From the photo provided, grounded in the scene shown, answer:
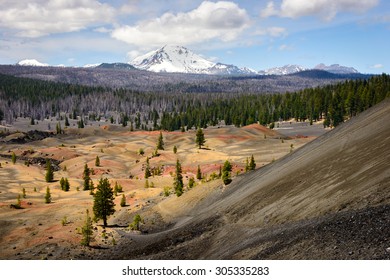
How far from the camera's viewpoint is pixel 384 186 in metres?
18.4

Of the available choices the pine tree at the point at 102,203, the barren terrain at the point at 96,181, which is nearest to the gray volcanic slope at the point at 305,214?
the barren terrain at the point at 96,181

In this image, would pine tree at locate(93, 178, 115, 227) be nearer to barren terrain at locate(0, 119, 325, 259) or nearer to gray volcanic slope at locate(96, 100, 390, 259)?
barren terrain at locate(0, 119, 325, 259)

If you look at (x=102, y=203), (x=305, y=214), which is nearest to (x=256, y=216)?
(x=305, y=214)

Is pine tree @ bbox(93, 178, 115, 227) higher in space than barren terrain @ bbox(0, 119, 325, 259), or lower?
higher

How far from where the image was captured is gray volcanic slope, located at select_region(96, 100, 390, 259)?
14.9 metres

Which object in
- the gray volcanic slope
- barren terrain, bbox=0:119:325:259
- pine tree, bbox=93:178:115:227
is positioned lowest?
barren terrain, bbox=0:119:325:259

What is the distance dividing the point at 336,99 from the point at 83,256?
388 ft

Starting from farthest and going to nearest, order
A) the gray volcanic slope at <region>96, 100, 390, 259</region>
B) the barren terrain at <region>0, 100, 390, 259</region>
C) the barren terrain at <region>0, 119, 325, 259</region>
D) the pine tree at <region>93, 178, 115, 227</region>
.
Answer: the pine tree at <region>93, 178, 115, 227</region>, the barren terrain at <region>0, 119, 325, 259</region>, the barren terrain at <region>0, 100, 390, 259</region>, the gray volcanic slope at <region>96, 100, 390, 259</region>

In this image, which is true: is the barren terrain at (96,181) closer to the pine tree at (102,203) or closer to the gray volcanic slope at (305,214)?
the pine tree at (102,203)

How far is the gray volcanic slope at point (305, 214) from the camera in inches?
588

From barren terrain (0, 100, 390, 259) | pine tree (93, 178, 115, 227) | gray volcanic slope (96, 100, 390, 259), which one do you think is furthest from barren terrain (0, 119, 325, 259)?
gray volcanic slope (96, 100, 390, 259)

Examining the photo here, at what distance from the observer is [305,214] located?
20250mm

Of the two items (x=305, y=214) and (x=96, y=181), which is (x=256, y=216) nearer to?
(x=305, y=214)

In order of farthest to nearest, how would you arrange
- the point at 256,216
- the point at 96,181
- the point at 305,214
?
the point at 96,181 < the point at 256,216 < the point at 305,214
